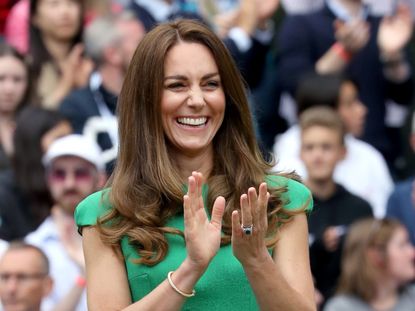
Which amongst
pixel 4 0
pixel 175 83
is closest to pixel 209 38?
pixel 175 83

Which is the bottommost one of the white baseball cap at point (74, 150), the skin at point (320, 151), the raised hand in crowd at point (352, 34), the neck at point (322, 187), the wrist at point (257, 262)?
the neck at point (322, 187)

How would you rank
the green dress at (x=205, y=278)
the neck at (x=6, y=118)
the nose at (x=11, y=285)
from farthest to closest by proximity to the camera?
the neck at (x=6, y=118), the nose at (x=11, y=285), the green dress at (x=205, y=278)

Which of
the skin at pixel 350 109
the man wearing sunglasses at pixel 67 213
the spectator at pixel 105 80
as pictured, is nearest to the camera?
the man wearing sunglasses at pixel 67 213

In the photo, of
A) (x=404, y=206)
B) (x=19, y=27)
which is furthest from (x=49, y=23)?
(x=404, y=206)

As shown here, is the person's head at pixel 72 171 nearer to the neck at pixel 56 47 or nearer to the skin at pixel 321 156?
the skin at pixel 321 156

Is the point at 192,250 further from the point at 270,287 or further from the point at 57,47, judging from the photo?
the point at 57,47

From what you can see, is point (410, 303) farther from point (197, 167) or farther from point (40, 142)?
point (197, 167)

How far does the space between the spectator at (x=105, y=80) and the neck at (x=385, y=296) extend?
1.73 metres

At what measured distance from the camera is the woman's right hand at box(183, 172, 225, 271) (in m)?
3.45

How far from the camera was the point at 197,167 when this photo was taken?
3.84 metres

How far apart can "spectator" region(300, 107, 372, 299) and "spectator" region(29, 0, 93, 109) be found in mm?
1573

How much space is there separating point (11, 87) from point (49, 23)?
627 mm

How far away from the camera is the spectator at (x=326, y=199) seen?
702 centimetres

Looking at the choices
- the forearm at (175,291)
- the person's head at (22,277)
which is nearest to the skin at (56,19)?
the person's head at (22,277)
